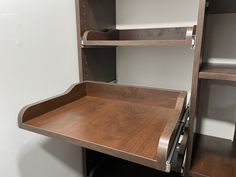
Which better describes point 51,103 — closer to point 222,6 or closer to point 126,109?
point 126,109

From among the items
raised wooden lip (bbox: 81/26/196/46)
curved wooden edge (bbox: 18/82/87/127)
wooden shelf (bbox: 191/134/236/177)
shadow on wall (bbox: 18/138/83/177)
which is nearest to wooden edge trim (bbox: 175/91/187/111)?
raised wooden lip (bbox: 81/26/196/46)

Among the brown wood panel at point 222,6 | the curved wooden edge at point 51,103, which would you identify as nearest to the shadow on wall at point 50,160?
the curved wooden edge at point 51,103

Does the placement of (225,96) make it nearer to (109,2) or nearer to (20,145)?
(109,2)

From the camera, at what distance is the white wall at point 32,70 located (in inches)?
28.9

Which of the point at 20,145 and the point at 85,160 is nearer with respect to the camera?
the point at 20,145

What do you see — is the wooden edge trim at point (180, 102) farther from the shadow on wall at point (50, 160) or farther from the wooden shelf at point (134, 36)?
the shadow on wall at point (50, 160)

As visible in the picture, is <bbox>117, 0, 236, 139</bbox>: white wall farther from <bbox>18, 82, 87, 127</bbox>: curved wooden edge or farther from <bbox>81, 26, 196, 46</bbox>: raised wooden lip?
<bbox>18, 82, 87, 127</bbox>: curved wooden edge

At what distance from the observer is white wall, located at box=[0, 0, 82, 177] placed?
2.40 feet

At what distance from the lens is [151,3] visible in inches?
45.3

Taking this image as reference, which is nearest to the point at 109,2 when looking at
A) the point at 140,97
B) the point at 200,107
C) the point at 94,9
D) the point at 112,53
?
the point at 94,9

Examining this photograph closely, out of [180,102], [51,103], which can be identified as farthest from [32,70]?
[180,102]

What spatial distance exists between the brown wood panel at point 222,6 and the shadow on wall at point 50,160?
94 cm

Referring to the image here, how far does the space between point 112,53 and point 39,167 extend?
0.75 metres

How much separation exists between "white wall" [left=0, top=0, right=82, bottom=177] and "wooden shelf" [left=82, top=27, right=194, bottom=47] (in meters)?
0.10
